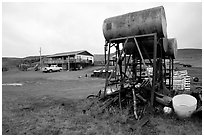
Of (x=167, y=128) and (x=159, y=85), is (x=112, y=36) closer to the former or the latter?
(x=159, y=85)

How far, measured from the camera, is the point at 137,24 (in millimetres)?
5824

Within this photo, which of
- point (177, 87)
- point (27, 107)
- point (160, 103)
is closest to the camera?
point (160, 103)

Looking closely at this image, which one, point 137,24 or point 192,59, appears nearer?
point 137,24

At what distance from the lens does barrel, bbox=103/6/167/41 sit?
17.9 ft

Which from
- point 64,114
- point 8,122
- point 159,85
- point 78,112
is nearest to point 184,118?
point 159,85

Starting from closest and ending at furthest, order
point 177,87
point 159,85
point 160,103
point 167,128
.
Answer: point 167,128
point 160,103
point 159,85
point 177,87

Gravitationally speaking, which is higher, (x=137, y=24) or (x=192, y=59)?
(x=192, y=59)

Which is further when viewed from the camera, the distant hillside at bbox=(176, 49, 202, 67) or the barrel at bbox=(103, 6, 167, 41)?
the distant hillside at bbox=(176, 49, 202, 67)

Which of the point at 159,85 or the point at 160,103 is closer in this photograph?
the point at 160,103

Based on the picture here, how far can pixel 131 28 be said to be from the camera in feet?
19.6

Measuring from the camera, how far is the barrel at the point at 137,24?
545cm

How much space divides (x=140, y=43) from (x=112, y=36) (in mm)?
1297

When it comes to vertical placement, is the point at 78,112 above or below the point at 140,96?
below

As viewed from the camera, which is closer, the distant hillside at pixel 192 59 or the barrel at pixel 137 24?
the barrel at pixel 137 24
